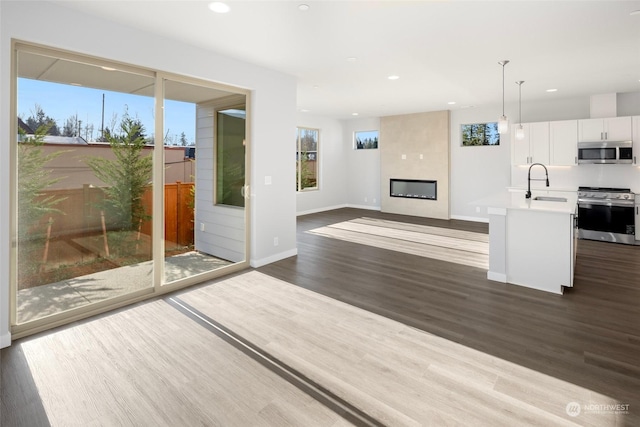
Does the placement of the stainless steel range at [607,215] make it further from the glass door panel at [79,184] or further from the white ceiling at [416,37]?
the glass door panel at [79,184]

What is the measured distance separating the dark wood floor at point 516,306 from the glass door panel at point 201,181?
716 millimetres

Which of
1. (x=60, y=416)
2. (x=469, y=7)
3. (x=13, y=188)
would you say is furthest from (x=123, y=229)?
(x=469, y=7)

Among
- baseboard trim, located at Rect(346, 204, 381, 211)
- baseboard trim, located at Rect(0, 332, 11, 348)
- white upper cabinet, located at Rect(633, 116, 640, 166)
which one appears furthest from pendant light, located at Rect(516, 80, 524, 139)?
baseboard trim, located at Rect(0, 332, 11, 348)

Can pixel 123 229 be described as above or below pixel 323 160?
below

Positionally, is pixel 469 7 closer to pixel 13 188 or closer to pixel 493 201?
pixel 493 201

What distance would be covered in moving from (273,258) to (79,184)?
2.51 m

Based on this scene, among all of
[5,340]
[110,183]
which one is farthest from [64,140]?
[5,340]

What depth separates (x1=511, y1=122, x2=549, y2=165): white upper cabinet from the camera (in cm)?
672

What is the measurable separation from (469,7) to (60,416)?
399 centimetres

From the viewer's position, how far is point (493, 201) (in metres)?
4.41

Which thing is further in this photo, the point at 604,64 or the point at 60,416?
the point at 604,64

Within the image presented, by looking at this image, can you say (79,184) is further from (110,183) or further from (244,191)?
(244,191)

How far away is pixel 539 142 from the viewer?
6.79 m

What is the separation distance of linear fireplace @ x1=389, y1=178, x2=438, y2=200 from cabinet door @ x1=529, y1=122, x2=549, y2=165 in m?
2.33
